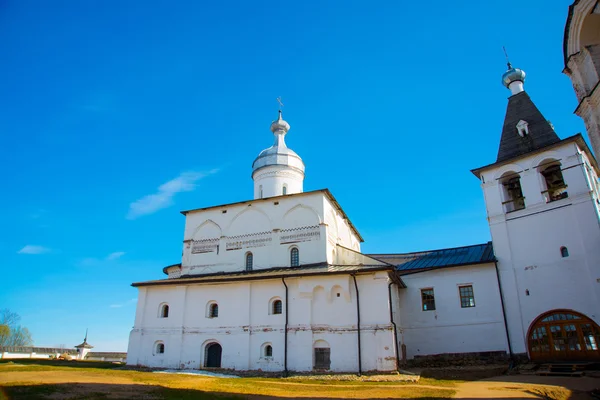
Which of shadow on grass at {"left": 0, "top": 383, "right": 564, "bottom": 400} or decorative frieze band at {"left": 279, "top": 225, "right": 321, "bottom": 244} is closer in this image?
shadow on grass at {"left": 0, "top": 383, "right": 564, "bottom": 400}

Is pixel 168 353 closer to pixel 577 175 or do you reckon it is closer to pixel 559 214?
pixel 559 214

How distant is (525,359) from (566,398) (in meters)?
7.88

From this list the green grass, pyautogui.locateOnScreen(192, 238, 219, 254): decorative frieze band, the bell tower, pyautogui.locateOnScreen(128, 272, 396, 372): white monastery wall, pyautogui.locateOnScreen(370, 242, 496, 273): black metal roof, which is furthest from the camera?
pyautogui.locateOnScreen(192, 238, 219, 254): decorative frieze band

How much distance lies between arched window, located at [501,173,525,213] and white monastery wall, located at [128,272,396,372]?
820cm

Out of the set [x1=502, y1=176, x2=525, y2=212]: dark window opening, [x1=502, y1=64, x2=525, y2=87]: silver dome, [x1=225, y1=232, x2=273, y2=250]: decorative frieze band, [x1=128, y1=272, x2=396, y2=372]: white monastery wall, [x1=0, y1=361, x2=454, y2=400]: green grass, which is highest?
[x1=502, y1=64, x2=525, y2=87]: silver dome

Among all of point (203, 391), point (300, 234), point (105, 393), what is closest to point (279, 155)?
point (300, 234)

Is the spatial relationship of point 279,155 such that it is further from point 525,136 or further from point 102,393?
point 102,393

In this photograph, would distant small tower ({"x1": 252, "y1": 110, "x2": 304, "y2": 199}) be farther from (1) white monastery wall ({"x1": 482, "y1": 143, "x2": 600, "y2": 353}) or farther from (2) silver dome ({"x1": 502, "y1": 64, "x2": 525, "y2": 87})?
(2) silver dome ({"x1": 502, "y1": 64, "x2": 525, "y2": 87})

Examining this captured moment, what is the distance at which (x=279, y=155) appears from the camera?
2470 cm

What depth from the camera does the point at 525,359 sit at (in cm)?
1761

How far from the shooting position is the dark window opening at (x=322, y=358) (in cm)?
1667

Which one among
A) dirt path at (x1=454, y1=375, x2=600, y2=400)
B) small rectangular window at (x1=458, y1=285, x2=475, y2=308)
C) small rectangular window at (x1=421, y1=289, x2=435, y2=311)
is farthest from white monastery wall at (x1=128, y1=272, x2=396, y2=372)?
small rectangular window at (x1=458, y1=285, x2=475, y2=308)

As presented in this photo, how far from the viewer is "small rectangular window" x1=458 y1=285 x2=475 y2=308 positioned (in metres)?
19.8

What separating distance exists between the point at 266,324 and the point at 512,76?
19.1 meters
